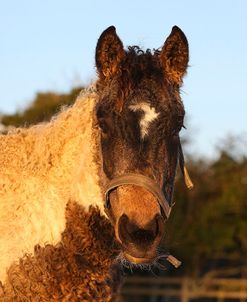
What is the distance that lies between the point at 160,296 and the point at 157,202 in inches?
611

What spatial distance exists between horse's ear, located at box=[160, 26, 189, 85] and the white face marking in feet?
1.40

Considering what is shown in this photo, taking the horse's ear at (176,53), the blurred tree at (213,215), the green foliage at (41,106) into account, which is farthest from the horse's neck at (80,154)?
the blurred tree at (213,215)

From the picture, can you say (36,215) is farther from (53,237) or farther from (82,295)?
(82,295)

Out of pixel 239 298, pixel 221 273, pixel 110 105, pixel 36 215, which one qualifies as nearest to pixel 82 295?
pixel 36 215

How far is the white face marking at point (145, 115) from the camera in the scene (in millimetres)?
4582

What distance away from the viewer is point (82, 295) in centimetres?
475

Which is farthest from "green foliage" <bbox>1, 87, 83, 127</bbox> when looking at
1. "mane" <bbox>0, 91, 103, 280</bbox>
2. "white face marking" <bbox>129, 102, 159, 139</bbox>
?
"white face marking" <bbox>129, 102, 159, 139</bbox>

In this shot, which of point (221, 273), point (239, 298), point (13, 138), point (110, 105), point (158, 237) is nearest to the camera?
point (158, 237)

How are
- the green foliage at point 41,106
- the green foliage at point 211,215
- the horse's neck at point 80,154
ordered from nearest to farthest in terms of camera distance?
the horse's neck at point 80,154
the green foliage at point 41,106
the green foliage at point 211,215

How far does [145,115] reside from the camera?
461 centimetres

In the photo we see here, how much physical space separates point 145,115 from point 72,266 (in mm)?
1051

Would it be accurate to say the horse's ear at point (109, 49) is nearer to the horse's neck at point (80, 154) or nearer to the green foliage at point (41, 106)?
the horse's neck at point (80, 154)

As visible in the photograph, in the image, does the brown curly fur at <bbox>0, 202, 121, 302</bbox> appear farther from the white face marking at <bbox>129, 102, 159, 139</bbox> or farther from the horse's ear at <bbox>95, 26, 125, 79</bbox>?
the horse's ear at <bbox>95, 26, 125, 79</bbox>

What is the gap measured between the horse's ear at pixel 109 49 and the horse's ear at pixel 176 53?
302mm
